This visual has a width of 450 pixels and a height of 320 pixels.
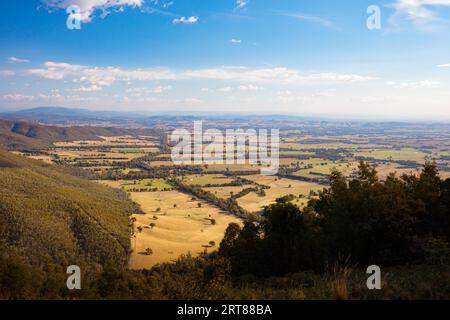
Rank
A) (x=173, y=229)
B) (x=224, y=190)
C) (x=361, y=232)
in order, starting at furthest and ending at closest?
(x=224, y=190)
(x=173, y=229)
(x=361, y=232)

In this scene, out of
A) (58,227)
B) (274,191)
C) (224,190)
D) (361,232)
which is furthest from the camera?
(224,190)

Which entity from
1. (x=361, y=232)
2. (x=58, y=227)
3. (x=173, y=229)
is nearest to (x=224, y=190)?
(x=173, y=229)

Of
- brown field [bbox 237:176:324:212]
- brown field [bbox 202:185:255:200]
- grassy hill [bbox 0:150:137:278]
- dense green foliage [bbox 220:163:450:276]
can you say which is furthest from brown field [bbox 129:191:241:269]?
dense green foliage [bbox 220:163:450:276]

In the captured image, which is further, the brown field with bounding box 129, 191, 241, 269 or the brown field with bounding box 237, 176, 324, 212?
the brown field with bounding box 237, 176, 324, 212

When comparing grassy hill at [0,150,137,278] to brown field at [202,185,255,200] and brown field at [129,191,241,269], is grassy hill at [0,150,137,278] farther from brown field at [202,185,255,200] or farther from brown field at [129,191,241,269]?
brown field at [202,185,255,200]

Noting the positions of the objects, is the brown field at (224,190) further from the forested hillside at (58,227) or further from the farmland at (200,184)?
the forested hillside at (58,227)

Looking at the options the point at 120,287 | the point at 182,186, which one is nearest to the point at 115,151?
the point at 182,186

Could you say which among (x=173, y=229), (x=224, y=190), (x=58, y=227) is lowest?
(x=173, y=229)

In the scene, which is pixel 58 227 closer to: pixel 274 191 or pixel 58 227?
pixel 58 227

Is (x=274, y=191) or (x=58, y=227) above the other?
(x=58, y=227)

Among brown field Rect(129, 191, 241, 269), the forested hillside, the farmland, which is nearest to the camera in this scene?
the forested hillside
